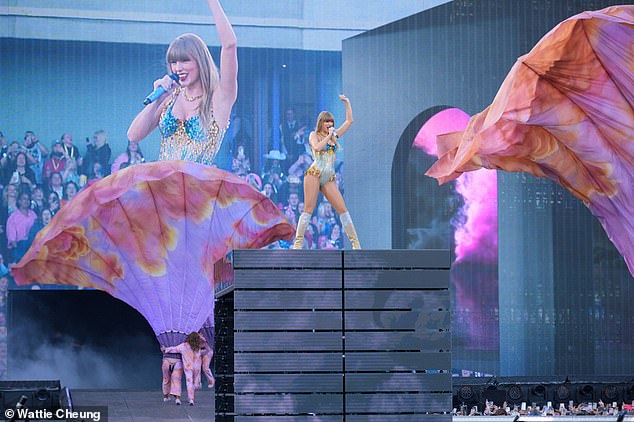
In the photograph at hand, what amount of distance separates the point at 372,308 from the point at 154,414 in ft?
35.7

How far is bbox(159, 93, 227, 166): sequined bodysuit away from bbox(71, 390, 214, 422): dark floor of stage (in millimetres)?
5593

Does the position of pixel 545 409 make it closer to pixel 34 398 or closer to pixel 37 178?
pixel 34 398

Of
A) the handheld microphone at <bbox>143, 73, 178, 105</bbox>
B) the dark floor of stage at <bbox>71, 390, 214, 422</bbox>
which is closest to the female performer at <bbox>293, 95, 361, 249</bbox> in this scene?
the dark floor of stage at <bbox>71, 390, 214, 422</bbox>

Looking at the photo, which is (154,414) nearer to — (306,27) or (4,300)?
(4,300)

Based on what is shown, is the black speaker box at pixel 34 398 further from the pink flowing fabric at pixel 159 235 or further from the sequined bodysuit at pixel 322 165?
the sequined bodysuit at pixel 322 165

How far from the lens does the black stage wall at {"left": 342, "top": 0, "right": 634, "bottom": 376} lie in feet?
Result: 92.7

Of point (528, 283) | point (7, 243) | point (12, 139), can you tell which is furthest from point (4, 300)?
point (528, 283)

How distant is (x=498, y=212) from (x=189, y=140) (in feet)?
25.7

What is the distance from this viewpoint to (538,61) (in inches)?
703

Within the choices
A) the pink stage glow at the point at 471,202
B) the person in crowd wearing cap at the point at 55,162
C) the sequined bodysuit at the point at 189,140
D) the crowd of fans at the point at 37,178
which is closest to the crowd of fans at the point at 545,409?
the pink stage glow at the point at 471,202

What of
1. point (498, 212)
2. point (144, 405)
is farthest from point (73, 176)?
point (498, 212)

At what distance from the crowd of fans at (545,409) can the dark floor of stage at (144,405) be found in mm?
4773

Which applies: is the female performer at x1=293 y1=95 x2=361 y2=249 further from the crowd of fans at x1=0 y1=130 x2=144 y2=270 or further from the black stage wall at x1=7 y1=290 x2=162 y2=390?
the black stage wall at x1=7 y1=290 x2=162 y2=390

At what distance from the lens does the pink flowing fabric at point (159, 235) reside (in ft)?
76.9
